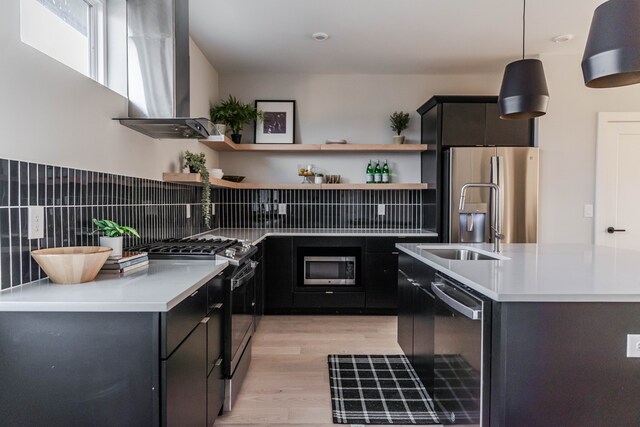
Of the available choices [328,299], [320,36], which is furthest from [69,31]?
[328,299]

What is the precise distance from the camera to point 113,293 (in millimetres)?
1385

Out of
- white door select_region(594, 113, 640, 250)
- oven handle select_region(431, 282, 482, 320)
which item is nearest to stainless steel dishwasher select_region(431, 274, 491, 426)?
oven handle select_region(431, 282, 482, 320)

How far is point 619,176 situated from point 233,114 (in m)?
3.91

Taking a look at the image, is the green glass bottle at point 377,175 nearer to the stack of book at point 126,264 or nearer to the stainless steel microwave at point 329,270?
the stainless steel microwave at point 329,270

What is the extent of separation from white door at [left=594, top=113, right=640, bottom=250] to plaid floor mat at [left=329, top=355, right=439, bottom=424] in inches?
108

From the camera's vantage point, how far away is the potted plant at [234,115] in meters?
4.19

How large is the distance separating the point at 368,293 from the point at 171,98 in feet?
8.48

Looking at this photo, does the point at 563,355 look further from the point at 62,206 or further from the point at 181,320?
the point at 62,206

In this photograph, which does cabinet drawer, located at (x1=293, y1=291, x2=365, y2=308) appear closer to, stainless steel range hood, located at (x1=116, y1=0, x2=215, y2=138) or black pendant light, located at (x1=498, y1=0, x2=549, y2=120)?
stainless steel range hood, located at (x1=116, y1=0, x2=215, y2=138)

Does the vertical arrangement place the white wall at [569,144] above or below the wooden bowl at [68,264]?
above

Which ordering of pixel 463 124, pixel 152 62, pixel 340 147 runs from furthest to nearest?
pixel 340 147, pixel 463 124, pixel 152 62

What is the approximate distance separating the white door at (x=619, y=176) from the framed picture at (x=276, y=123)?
312 centimetres

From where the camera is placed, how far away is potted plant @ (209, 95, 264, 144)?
4.19 m

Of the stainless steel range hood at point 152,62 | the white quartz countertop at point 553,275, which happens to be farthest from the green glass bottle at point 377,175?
the stainless steel range hood at point 152,62
